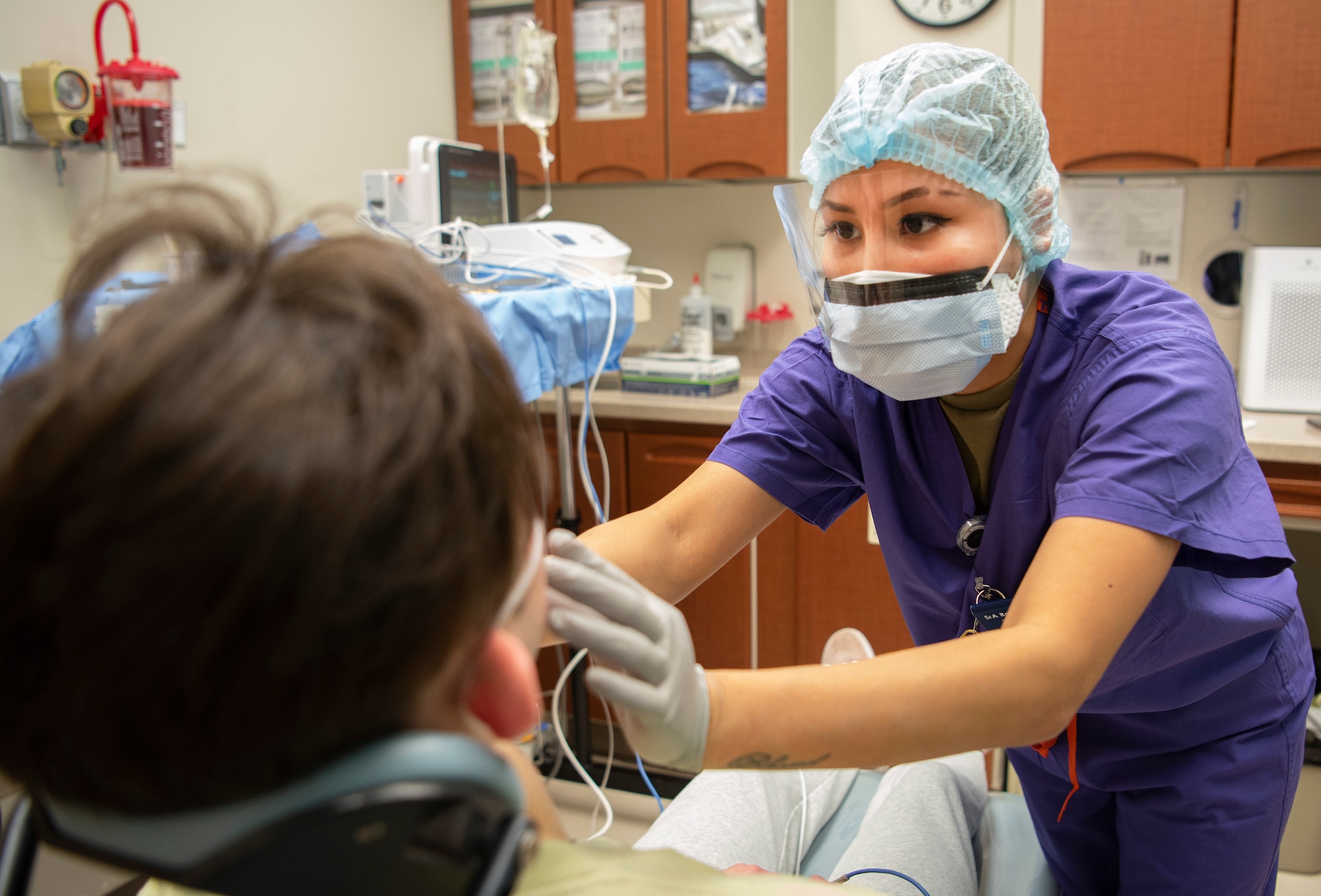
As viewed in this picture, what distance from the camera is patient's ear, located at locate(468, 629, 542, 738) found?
0.53m

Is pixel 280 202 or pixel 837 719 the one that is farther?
pixel 837 719

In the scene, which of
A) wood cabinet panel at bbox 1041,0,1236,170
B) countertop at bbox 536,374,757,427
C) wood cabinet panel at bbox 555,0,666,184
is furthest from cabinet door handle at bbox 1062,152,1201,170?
wood cabinet panel at bbox 555,0,666,184

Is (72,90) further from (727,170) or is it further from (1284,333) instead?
(1284,333)

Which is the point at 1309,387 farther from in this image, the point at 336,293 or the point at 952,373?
the point at 336,293

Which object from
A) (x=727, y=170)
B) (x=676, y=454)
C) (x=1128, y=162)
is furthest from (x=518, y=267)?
(x=1128, y=162)

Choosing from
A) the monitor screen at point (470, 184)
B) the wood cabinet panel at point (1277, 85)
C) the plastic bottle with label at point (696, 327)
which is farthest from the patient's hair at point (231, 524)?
the wood cabinet panel at point (1277, 85)

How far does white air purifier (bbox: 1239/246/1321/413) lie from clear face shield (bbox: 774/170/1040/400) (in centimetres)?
164

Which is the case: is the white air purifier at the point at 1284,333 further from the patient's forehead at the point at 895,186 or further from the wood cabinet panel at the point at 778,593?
the patient's forehead at the point at 895,186

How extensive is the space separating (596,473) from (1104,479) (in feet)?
6.41

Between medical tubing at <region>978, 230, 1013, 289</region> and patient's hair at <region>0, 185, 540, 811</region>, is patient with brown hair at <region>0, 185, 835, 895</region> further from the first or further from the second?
medical tubing at <region>978, 230, 1013, 289</region>

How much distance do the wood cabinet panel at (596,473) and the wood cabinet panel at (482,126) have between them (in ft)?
2.81

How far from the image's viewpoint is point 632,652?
26.9 inches

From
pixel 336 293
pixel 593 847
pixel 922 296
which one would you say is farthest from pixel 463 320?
pixel 922 296

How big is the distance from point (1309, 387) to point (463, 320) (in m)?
2.46
